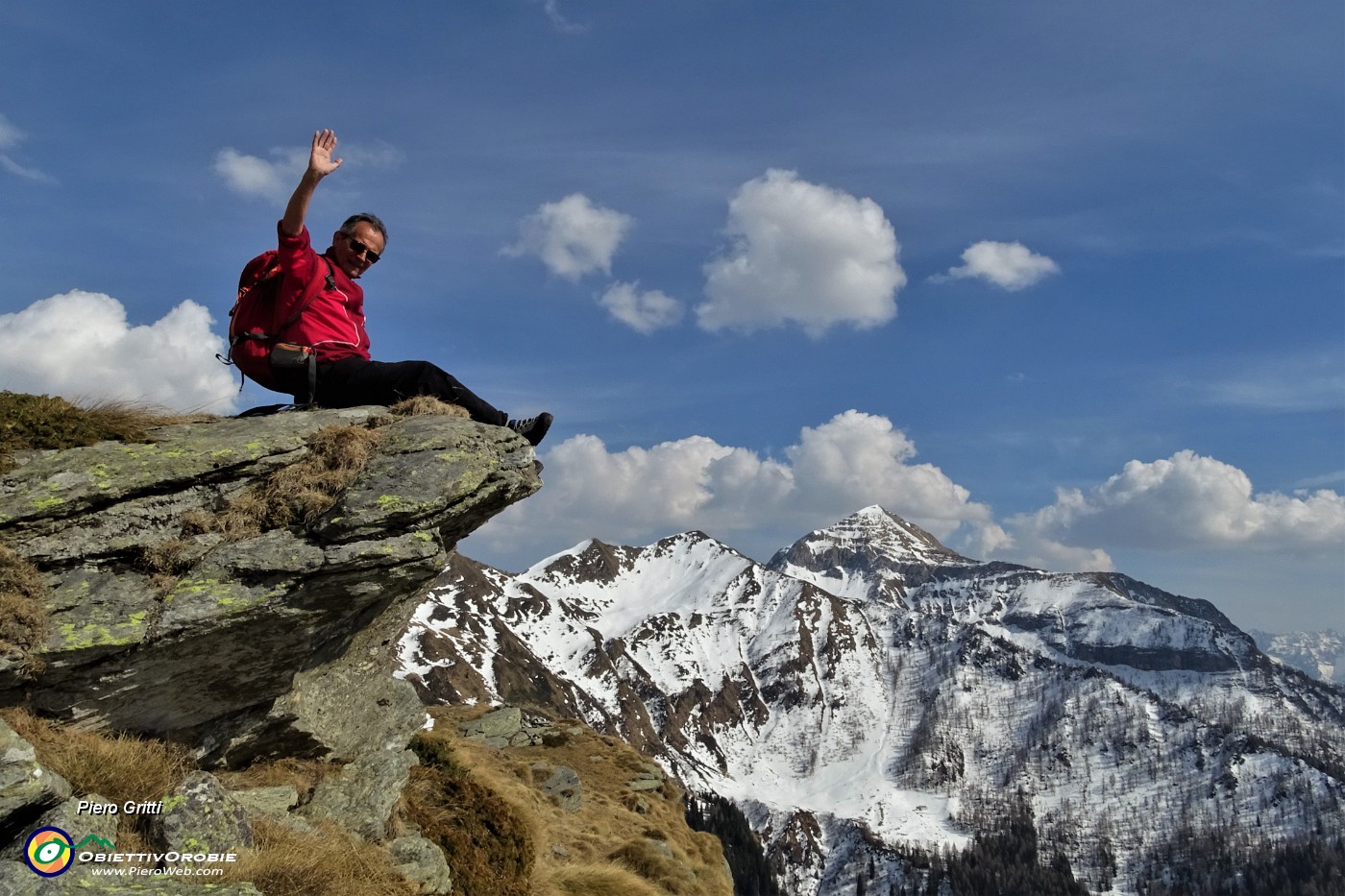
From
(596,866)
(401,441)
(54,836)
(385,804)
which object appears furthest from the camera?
(596,866)

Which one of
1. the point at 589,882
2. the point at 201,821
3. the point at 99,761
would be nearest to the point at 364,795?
the point at 201,821

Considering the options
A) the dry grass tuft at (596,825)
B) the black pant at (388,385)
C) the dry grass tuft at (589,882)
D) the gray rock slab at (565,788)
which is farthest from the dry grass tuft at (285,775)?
the gray rock slab at (565,788)

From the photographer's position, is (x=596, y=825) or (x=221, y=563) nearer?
(x=221, y=563)

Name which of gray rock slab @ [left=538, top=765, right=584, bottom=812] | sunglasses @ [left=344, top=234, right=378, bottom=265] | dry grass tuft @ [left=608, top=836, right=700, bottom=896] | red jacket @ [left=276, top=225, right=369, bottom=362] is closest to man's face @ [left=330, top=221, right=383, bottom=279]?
sunglasses @ [left=344, top=234, right=378, bottom=265]

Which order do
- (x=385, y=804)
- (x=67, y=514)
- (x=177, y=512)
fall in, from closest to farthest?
1. (x=67, y=514)
2. (x=177, y=512)
3. (x=385, y=804)

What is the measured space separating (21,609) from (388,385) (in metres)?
6.24

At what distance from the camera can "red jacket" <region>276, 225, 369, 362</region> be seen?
12031 millimetres

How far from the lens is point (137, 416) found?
1383cm

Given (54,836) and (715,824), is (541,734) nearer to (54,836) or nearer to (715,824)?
(54,836)

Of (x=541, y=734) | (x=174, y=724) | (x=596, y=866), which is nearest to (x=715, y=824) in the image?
(x=541, y=734)

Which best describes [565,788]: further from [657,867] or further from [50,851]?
[50,851]

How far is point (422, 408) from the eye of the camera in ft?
47.3

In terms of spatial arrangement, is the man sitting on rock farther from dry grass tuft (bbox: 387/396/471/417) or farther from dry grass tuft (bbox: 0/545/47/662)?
dry grass tuft (bbox: 0/545/47/662)

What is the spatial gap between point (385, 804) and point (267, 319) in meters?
9.11
